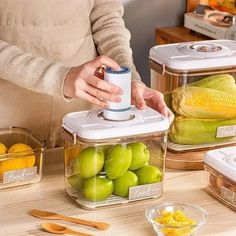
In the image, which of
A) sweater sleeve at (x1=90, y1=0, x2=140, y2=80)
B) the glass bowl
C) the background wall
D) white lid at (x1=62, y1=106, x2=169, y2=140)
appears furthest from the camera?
the background wall

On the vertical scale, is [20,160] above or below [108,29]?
below

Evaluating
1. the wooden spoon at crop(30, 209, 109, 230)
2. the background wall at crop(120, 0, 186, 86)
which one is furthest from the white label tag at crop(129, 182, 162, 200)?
the background wall at crop(120, 0, 186, 86)

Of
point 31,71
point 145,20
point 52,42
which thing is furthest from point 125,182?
point 145,20

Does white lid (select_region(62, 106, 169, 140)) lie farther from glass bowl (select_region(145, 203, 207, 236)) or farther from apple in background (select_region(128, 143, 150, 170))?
glass bowl (select_region(145, 203, 207, 236))

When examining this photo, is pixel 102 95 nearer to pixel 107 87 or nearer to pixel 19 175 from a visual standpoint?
pixel 107 87

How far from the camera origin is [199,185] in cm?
167

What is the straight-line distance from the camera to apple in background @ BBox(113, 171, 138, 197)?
154 cm

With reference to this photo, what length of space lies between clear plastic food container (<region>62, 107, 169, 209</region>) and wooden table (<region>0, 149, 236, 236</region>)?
1.2 inches

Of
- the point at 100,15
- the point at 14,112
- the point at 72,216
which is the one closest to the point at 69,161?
the point at 72,216

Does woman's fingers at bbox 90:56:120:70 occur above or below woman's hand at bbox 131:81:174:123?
above

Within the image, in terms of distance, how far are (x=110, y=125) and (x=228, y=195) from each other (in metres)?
0.29

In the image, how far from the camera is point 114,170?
1518 millimetres

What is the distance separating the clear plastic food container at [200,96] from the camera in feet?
6.05

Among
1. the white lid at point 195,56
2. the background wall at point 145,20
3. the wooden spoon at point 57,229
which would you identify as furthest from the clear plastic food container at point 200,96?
the background wall at point 145,20
